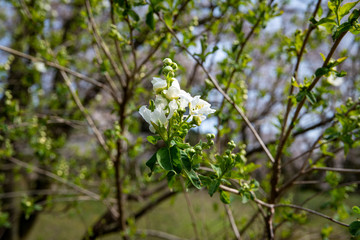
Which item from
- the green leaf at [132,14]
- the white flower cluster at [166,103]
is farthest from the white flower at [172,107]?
the green leaf at [132,14]

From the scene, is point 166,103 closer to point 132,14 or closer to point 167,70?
point 167,70

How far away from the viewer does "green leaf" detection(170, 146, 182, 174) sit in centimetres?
73

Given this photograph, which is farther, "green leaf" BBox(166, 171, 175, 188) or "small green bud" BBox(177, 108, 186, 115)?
"green leaf" BBox(166, 171, 175, 188)

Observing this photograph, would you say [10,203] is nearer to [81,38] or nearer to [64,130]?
[64,130]

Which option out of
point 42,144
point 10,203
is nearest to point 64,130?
point 10,203

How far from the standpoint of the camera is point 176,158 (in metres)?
0.73

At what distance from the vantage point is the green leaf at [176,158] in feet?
2.40

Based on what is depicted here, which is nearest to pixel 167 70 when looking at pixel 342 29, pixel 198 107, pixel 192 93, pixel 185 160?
pixel 198 107

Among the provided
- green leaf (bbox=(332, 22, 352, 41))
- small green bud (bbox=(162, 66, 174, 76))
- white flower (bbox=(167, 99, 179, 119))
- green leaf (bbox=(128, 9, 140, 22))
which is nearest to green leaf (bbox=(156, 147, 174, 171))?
white flower (bbox=(167, 99, 179, 119))

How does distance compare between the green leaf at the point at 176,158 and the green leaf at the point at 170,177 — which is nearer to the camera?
the green leaf at the point at 176,158

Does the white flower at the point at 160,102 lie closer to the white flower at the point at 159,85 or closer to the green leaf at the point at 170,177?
the white flower at the point at 159,85

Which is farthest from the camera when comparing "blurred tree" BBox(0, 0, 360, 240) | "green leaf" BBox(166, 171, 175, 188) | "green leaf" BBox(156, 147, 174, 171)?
"blurred tree" BBox(0, 0, 360, 240)

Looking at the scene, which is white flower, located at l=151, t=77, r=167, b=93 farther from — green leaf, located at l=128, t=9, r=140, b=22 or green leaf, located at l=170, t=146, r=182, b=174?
green leaf, located at l=128, t=9, r=140, b=22

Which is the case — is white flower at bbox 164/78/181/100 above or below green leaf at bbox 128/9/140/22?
below
